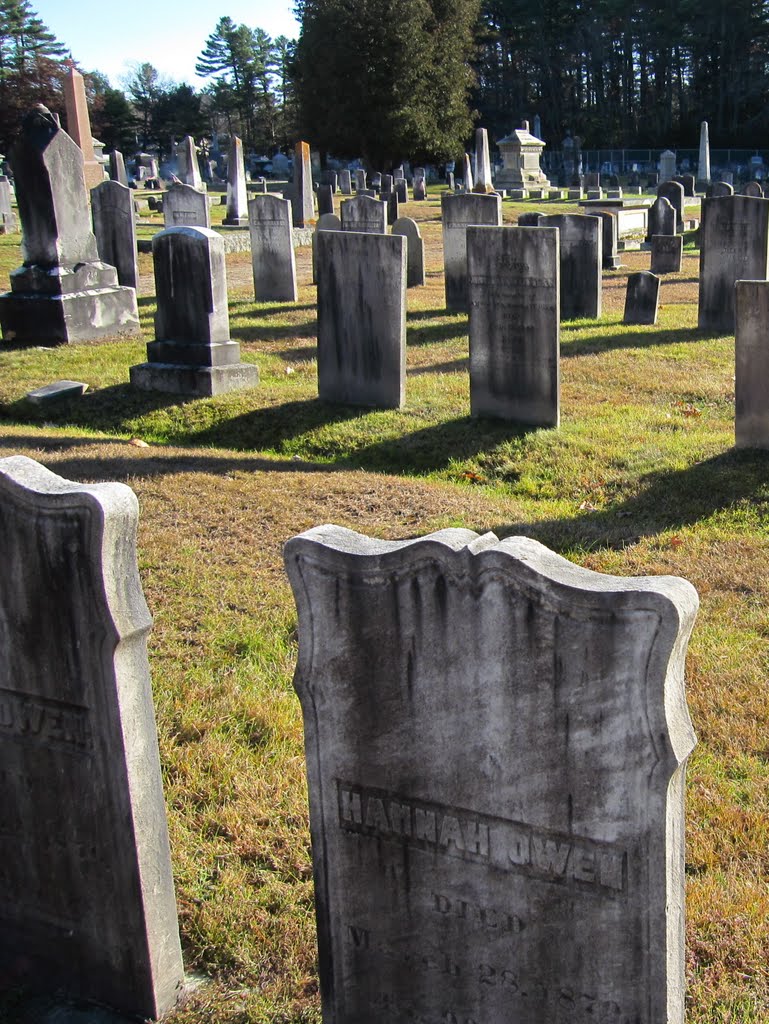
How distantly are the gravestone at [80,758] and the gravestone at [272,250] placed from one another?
14285 millimetres

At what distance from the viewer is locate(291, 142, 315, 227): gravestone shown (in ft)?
101

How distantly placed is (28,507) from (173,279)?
8.99 metres

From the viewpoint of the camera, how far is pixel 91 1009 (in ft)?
11.6

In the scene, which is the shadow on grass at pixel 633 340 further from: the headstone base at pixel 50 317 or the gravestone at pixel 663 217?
the gravestone at pixel 663 217

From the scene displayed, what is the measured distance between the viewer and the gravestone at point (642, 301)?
14852 millimetres

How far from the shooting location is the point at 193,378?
11656 millimetres


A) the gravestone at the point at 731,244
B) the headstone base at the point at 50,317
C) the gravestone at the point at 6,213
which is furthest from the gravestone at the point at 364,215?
the gravestone at the point at 6,213

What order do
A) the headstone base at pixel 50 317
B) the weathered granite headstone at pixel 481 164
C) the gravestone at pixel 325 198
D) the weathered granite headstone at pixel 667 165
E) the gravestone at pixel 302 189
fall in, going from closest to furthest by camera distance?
the headstone base at pixel 50 317
the gravestone at pixel 325 198
the gravestone at pixel 302 189
the weathered granite headstone at pixel 481 164
the weathered granite headstone at pixel 667 165

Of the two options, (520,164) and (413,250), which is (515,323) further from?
(520,164)

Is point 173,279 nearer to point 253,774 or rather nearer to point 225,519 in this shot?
point 225,519

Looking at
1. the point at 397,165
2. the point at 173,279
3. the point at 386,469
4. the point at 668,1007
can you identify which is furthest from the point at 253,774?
the point at 397,165

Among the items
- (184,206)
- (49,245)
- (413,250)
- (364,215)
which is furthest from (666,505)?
(184,206)

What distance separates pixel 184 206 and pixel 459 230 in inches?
362

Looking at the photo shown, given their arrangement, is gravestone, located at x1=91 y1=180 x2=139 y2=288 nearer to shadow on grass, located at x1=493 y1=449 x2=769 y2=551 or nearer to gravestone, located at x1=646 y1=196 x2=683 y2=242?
gravestone, located at x1=646 y1=196 x2=683 y2=242
